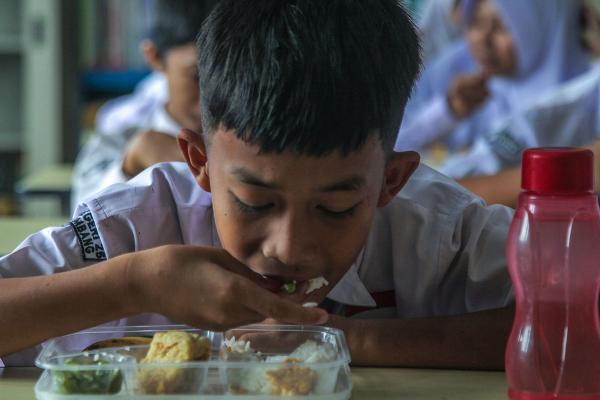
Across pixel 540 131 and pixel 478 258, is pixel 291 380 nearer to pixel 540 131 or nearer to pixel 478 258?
pixel 478 258

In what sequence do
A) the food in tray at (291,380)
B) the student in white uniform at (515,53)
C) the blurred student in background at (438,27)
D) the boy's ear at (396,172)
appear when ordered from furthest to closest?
the blurred student in background at (438,27) < the student in white uniform at (515,53) < the boy's ear at (396,172) < the food in tray at (291,380)

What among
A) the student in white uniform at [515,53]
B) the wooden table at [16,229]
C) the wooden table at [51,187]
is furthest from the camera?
the student in white uniform at [515,53]

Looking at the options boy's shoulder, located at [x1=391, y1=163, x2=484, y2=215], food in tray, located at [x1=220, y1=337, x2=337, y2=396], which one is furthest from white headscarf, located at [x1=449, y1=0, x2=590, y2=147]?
food in tray, located at [x1=220, y1=337, x2=337, y2=396]

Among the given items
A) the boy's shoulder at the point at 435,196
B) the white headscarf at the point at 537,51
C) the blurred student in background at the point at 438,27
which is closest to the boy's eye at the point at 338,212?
the boy's shoulder at the point at 435,196

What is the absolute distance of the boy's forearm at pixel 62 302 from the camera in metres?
0.93

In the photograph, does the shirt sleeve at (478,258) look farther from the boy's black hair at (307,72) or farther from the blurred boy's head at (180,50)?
the blurred boy's head at (180,50)

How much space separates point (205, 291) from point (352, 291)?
34 centimetres

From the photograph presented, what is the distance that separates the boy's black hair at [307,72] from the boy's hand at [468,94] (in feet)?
8.09

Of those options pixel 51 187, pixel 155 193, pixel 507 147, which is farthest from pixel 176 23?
pixel 155 193

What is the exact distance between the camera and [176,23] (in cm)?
254

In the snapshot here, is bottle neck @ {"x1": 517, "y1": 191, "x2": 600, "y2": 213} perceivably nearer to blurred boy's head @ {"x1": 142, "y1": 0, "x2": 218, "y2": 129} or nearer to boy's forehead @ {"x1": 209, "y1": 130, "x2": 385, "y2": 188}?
boy's forehead @ {"x1": 209, "y1": 130, "x2": 385, "y2": 188}

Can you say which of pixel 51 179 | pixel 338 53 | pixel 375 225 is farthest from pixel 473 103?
pixel 338 53

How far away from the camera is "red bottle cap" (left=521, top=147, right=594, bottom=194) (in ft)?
2.71

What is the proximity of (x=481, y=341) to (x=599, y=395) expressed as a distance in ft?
0.61
